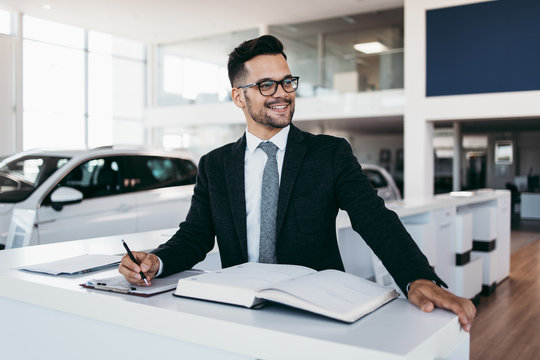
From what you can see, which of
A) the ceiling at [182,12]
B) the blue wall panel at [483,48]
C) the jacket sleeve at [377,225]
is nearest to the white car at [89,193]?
the jacket sleeve at [377,225]

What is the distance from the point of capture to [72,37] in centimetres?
1378

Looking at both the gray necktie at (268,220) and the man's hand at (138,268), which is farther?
the gray necktie at (268,220)

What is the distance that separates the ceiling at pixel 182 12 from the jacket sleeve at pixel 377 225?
1057 cm

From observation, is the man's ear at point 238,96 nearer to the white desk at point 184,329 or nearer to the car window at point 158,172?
the white desk at point 184,329

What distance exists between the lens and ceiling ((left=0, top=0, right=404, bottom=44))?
38.2 feet

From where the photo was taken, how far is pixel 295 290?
1.11 meters

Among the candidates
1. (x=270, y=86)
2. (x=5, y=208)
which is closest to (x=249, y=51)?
(x=270, y=86)

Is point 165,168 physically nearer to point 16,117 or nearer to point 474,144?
point 16,117

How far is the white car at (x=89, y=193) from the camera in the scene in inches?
162

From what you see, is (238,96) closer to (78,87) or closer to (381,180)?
(381,180)

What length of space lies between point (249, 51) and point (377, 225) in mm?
681

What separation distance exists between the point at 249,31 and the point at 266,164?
13108 mm

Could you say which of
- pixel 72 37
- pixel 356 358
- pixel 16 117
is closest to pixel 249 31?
pixel 72 37

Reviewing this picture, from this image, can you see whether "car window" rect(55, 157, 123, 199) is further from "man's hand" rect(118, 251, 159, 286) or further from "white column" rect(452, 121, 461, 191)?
"white column" rect(452, 121, 461, 191)
